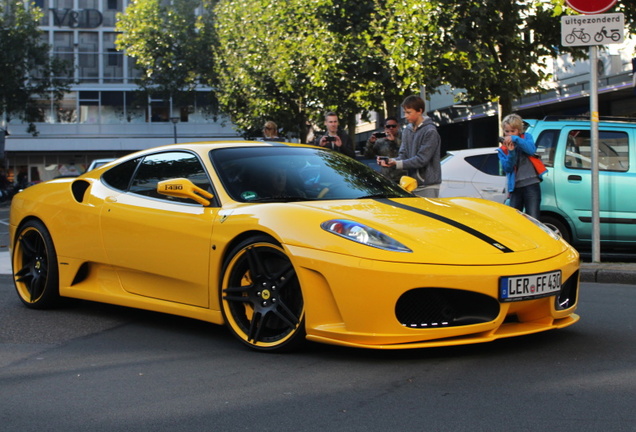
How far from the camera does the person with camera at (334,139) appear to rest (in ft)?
32.2

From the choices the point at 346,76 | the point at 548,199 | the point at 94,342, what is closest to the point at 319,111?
the point at 346,76

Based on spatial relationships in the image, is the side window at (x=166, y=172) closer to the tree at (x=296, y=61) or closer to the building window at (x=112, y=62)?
the tree at (x=296, y=61)

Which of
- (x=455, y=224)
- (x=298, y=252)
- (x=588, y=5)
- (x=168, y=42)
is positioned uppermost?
(x=168, y=42)

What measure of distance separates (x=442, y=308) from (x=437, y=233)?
47 cm

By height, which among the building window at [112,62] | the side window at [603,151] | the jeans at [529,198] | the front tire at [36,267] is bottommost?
the front tire at [36,267]

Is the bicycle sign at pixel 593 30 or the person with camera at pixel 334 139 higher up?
the bicycle sign at pixel 593 30

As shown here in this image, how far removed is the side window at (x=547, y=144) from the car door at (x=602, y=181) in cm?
6

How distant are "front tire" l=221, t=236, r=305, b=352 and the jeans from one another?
5.57 metres

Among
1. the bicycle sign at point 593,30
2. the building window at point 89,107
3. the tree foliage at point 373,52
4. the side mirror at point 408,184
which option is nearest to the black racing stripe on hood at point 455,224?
the side mirror at point 408,184

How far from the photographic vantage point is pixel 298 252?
16.2 feet

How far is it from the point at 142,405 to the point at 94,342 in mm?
1711

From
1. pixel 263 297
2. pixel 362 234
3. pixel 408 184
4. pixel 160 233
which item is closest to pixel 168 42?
pixel 408 184

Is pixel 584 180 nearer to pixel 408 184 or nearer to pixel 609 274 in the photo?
pixel 609 274

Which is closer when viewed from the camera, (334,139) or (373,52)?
(334,139)
